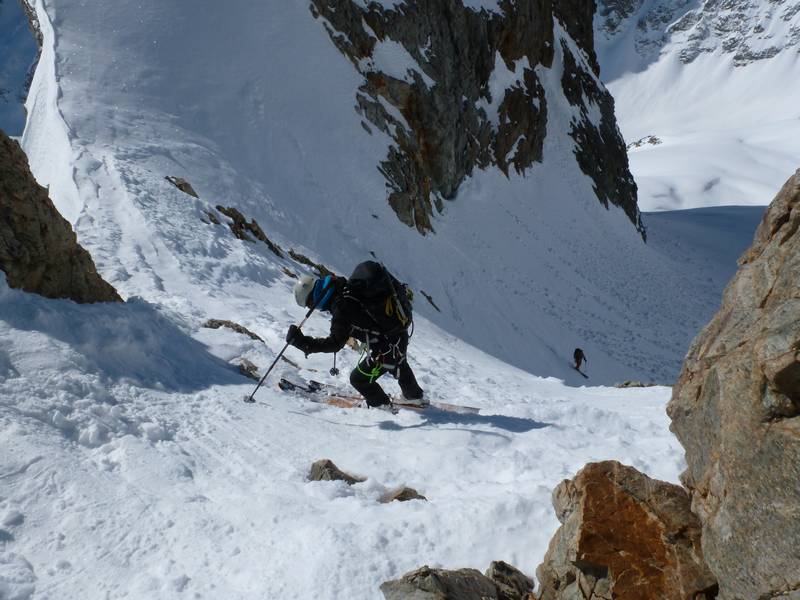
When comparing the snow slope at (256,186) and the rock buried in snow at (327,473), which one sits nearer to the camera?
the rock buried in snow at (327,473)

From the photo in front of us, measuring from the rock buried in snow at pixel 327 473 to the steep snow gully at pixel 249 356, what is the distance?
13 cm

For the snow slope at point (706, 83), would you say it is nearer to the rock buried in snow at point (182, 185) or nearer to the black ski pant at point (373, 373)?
the rock buried in snow at point (182, 185)

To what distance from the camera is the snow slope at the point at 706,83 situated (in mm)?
83875

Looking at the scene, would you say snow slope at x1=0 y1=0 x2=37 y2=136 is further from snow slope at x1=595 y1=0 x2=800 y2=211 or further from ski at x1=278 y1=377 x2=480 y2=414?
ski at x1=278 y1=377 x2=480 y2=414

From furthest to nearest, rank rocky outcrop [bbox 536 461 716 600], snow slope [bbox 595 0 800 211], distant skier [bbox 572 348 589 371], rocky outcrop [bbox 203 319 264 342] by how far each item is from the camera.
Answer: snow slope [bbox 595 0 800 211], distant skier [bbox 572 348 589 371], rocky outcrop [bbox 203 319 264 342], rocky outcrop [bbox 536 461 716 600]

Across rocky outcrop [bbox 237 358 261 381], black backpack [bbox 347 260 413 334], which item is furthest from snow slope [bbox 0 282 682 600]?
black backpack [bbox 347 260 413 334]

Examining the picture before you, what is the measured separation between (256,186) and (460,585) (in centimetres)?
1593

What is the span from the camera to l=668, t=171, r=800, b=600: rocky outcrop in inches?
106

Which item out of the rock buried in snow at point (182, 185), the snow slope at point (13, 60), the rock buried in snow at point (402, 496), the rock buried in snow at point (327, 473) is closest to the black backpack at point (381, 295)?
the rock buried in snow at point (327, 473)

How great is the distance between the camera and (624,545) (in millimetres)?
3336

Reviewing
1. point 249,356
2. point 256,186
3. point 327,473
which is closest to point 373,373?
point 249,356

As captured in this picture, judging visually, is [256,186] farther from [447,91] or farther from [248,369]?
[447,91]

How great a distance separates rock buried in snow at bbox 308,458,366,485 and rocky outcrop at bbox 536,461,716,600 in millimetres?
1753

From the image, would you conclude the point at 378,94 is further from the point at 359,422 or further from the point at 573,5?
the point at 573,5
